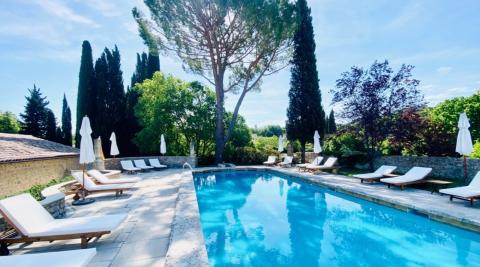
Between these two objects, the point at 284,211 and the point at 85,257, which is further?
the point at 284,211

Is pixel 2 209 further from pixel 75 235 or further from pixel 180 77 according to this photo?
pixel 180 77

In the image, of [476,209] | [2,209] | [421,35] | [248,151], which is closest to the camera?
[2,209]

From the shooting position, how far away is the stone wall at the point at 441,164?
1023 cm

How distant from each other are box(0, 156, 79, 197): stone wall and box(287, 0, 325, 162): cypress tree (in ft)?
45.2

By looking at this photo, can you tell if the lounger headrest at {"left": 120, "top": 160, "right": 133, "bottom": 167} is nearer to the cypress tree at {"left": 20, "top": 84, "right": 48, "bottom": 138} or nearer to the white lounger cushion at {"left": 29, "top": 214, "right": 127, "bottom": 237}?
the white lounger cushion at {"left": 29, "top": 214, "right": 127, "bottom": 237}

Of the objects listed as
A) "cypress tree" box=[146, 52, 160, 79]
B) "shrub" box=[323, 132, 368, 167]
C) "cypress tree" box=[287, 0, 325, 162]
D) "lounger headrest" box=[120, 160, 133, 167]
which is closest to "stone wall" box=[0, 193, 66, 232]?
"lounger headrest" box=[120, 160, 133, 167]

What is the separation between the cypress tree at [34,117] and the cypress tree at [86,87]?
556 cm

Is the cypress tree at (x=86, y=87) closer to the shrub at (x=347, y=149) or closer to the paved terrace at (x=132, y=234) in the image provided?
the paved terrace at (x=132, y=234)

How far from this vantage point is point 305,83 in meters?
19.5

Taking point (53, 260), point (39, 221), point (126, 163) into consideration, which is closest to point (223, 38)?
point (126, 163)

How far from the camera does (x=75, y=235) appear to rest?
4375mm

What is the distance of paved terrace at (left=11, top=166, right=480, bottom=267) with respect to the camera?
13.4 feet

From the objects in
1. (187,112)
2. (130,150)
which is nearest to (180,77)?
(187,112)

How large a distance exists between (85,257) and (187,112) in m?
17.6
